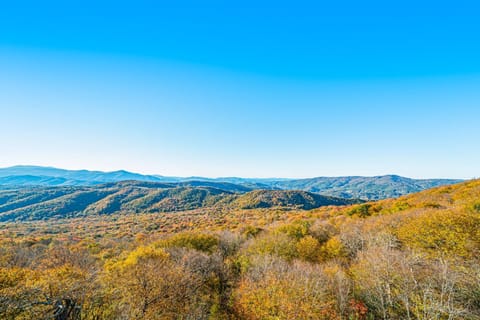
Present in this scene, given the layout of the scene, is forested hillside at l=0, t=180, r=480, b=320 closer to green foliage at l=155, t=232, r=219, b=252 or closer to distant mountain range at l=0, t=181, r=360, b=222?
green foliage at l=155, t=232, r=219, b=252

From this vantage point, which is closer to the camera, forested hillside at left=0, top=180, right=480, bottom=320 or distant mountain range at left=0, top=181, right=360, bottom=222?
forested hillside at left=0, top=180, right=480, bottom=320

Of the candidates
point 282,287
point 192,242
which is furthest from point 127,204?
point 282,287

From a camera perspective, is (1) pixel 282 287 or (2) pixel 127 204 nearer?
(1) pixel 282 287

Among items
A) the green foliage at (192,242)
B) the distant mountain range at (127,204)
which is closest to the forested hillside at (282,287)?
the green foliage at (192,242)

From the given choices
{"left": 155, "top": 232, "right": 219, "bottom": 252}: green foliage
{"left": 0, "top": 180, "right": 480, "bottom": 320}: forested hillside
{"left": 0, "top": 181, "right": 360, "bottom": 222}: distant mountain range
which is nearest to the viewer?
{"left": 0, "top": 180, "right": 480, "bottom": 320}: forested hillside

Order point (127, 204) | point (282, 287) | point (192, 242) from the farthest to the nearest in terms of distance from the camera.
A: point (127, 204) → point (192, 242) → point (282, 287)

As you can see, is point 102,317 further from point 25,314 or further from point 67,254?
Result: point 67,254

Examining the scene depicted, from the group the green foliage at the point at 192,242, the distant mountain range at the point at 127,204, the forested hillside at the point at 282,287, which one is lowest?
the distant mountain range at the point at 127,204

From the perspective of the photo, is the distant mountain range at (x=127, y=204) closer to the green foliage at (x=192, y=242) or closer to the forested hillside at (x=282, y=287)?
the green foliage at (x=192, y=242)

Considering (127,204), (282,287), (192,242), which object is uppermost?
(282,287)

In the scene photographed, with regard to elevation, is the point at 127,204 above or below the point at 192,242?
below

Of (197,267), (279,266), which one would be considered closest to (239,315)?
→ (279,266)

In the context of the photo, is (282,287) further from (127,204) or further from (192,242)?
(127,204)

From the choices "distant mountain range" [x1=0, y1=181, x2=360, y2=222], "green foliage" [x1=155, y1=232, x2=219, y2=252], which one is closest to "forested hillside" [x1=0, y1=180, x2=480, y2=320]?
"green foliage" [x1=155, y1=232, x2=219, y2=252]
